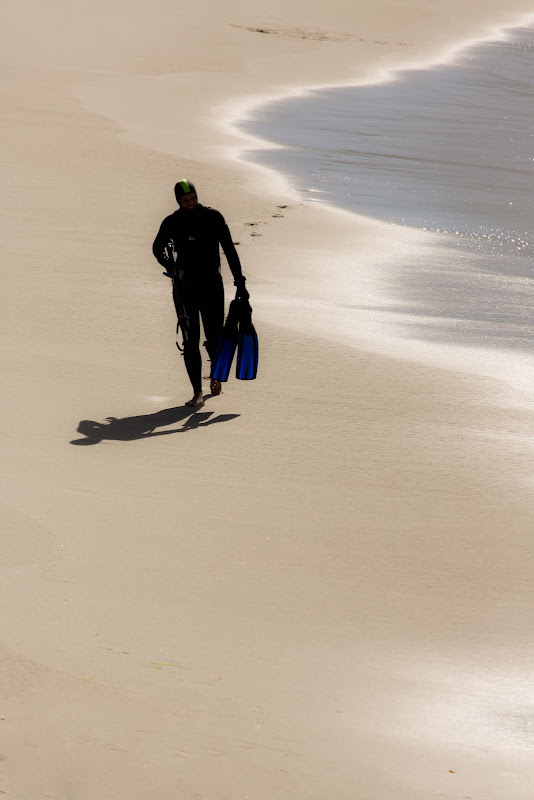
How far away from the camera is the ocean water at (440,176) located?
8297 millimetres

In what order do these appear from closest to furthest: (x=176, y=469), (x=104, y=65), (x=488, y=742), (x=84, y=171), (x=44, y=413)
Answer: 1. (x=488, y=742)
2. (x=176, y=469)
3. (x=44, y=413)
4. (x=84, y=171)
5. (x=104, y=65)

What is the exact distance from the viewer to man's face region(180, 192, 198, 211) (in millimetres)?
6031

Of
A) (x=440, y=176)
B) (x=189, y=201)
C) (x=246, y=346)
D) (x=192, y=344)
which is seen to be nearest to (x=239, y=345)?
(x=246, y=346)

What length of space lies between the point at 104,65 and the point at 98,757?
18.7 metres

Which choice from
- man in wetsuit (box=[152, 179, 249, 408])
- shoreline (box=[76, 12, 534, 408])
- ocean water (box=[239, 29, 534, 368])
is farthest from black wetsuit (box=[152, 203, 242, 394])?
ocean water (box=[239, 29, 534, 368])

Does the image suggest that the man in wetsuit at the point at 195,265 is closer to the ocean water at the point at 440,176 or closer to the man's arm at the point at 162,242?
the man's arm at the point at 162,242

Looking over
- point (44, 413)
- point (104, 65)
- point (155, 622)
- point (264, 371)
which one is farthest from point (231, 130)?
point (155, 622)

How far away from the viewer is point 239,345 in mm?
6273

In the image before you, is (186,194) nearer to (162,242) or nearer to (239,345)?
(162,242)

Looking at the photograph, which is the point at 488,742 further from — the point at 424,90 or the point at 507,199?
the point at 424,90

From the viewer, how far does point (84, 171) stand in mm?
11938

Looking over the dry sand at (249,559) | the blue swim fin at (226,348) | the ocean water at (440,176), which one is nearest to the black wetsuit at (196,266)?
the blue swim fin at (226,348)

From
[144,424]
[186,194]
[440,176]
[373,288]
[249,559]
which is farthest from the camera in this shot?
[440,176]

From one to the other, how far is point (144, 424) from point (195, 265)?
3.25ft
